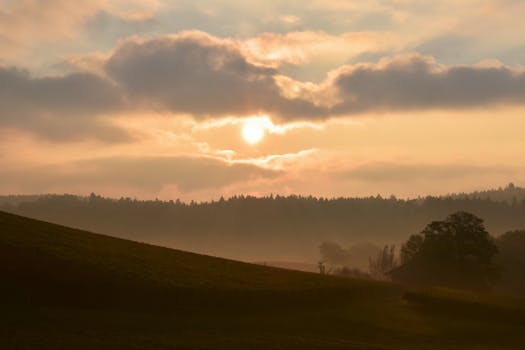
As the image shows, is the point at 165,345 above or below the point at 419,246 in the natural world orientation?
below

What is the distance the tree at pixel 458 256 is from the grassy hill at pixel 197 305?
26314 millimetres

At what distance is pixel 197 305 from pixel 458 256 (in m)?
51.8

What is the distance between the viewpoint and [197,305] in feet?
158

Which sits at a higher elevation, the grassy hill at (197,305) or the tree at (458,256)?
the tree at (458,256)

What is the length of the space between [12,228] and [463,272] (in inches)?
2316

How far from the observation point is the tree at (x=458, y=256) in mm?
88562

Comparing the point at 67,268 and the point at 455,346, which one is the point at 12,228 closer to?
the point at 67,268

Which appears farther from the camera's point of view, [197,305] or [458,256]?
[458,256]

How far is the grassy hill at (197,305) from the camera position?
37500mm

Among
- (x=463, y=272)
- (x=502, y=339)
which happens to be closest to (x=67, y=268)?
(x=502, y=339)

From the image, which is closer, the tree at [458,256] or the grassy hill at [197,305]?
the grassy hill at [197,305]

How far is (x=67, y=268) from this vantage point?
161ft

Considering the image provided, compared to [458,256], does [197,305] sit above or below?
below

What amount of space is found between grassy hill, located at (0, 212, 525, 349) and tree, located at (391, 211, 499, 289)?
26.3 meters
